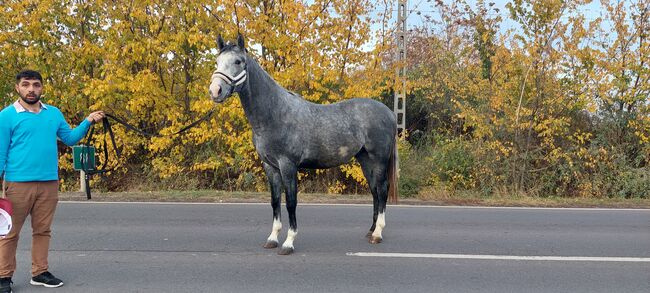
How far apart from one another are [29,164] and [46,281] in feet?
3.50

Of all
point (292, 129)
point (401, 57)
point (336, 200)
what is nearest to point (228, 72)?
point (292, 129)

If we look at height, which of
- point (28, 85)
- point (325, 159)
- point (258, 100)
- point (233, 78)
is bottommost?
point (325, 159)

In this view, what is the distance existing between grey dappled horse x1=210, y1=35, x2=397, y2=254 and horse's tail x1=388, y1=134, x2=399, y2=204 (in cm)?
36

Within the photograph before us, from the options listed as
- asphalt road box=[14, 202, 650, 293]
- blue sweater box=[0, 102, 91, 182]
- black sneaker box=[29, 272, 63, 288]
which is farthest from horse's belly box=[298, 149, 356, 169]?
black sneaker box=[29, 272, 63, 288]

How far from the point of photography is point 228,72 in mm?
4789

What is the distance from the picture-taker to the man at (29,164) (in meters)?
3.86

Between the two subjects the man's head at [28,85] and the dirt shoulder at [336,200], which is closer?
the man's head at [28,85]

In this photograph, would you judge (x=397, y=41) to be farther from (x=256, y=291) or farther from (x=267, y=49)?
(x=256, y=291)

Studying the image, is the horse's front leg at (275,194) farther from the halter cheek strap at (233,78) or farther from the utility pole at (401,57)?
the utility pole at (401,57)

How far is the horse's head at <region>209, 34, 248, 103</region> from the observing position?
4676 millimetres

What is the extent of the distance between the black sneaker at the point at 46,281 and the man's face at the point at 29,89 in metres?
1.55

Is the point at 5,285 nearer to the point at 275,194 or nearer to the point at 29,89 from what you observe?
the point at 29,89

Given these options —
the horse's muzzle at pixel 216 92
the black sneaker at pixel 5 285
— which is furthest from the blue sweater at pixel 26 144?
the horse's muzzle at pixel 216 92

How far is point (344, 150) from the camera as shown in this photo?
5.68 m
